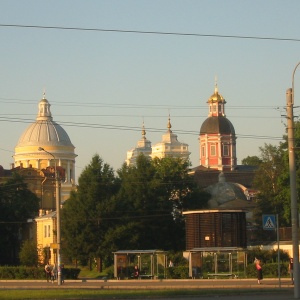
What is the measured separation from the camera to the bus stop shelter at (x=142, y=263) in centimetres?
6300

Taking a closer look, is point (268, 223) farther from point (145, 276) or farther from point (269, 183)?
point (269, 183)

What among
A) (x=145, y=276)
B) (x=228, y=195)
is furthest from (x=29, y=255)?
(x=228, y=195)

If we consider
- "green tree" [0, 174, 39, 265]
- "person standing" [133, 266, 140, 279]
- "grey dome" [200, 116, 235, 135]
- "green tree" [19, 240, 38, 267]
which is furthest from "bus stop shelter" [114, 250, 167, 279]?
"grey dome" [200, 116, 235, 135]

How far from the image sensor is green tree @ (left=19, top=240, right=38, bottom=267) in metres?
85.9

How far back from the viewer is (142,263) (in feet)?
211

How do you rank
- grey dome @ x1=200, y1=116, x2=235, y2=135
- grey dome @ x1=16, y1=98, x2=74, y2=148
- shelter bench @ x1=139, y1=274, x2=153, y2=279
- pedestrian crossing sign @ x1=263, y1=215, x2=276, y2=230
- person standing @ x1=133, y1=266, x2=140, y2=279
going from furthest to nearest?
grey dome @ x1=200, y1=116, x2=235, y2=135 → grey dome @ x1=16, y1=98, x2=74, y2=148 → shelter bench @ x1=139, y1=274, x2=153, y2=279 → person standing @ x1=133, y1=266, x2=140, y2=279 → pedestrian crossing sign @ x1=263, y1=215, x2=276, y2=230

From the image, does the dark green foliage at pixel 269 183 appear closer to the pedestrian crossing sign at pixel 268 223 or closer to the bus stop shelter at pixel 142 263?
the bus stop shelter at pixel 142 263

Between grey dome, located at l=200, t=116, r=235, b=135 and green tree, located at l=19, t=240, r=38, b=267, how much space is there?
366 feet

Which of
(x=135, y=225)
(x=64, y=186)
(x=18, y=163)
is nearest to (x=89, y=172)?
(x=135, y=225)

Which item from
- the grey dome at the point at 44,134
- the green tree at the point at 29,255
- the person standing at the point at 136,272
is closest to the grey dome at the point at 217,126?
the grey dome at the point at 44,134

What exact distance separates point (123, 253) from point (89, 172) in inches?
949

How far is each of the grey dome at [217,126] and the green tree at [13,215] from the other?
91375 millimetres

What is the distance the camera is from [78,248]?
81.8 metres

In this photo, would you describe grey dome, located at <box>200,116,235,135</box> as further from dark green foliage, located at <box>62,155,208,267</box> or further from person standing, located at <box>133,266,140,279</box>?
person standing, located at <box>133,266,140,279</box>
